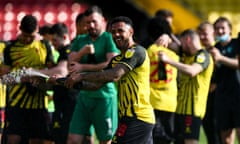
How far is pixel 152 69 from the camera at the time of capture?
11438 millimetres

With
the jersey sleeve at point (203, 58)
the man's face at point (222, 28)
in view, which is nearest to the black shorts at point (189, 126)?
the jersey sleeve at point (203, 58)

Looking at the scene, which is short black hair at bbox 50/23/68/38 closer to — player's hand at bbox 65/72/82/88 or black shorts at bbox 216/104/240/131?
black shorts at bbox 216/104/240/131

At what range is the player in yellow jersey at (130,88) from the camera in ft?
29.5

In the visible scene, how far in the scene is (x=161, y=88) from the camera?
1155cm

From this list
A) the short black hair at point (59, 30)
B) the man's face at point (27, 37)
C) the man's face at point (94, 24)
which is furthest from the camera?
the short black hair at point (59, 30)

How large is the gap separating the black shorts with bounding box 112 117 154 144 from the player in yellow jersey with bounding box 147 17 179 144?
236 cm

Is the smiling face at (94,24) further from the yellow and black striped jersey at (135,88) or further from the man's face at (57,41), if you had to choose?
the yellow and black striped jersey at (135,88)

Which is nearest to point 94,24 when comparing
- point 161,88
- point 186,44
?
point 161,88

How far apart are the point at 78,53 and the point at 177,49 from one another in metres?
1.80

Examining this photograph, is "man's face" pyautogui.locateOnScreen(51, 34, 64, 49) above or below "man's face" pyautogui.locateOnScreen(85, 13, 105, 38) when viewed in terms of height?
below

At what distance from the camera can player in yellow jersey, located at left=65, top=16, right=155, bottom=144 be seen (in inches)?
354

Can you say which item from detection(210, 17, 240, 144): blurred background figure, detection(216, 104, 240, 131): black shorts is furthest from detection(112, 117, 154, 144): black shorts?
detection(216, 104, 240, 131): black shorts

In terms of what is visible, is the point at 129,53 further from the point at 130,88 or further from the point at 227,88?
the point at 227,88

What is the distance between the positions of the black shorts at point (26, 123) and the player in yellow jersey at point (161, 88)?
1524 mm
